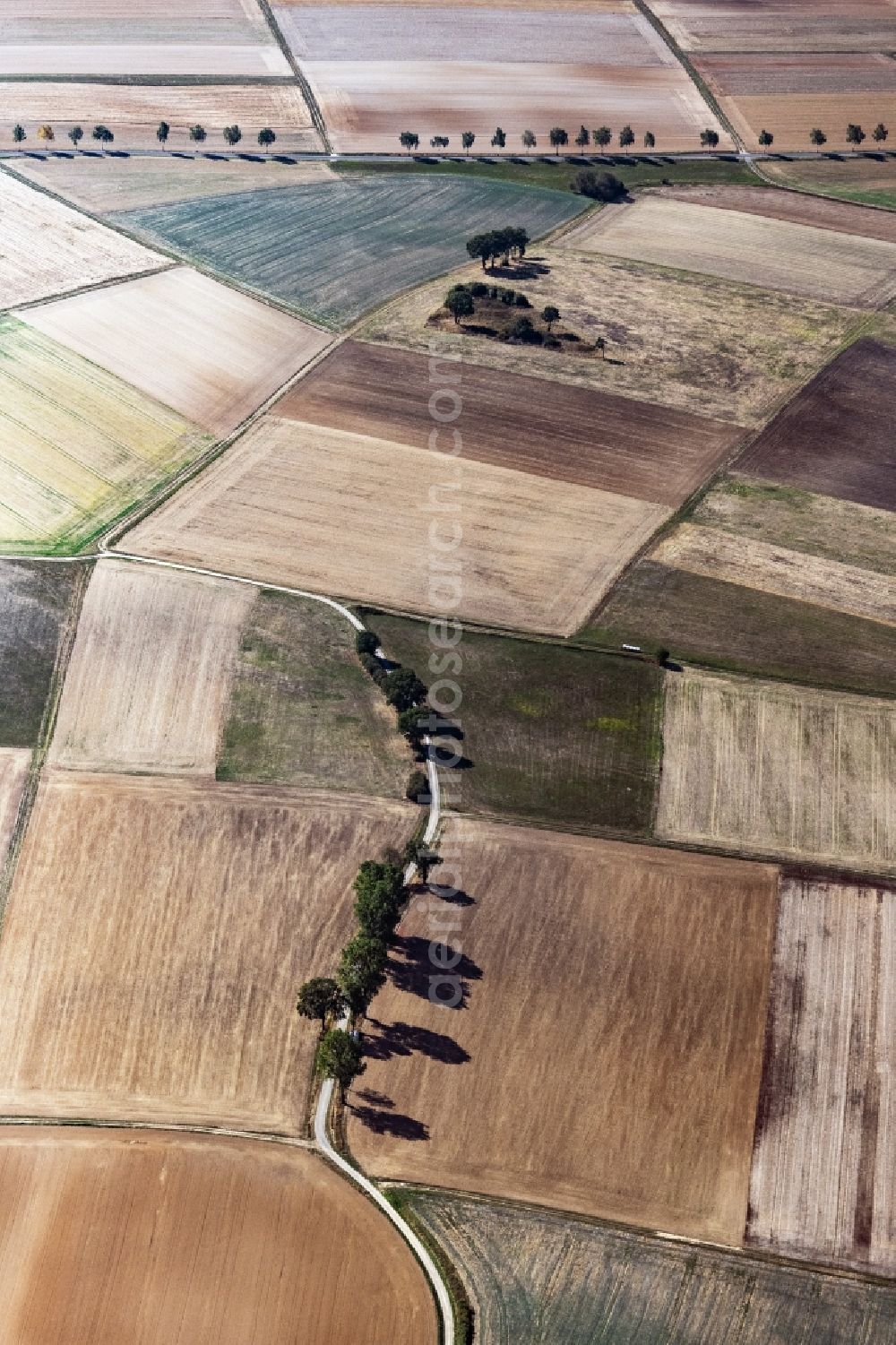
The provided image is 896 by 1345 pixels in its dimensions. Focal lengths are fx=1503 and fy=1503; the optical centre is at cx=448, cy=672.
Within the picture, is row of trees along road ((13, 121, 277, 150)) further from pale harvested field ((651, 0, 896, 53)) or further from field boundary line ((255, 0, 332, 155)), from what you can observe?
pale harvested field ((651, 0, 896, 53))

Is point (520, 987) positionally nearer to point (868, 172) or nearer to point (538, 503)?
point (538, 503)

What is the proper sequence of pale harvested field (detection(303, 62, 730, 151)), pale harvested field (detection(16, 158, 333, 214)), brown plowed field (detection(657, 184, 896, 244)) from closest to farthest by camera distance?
pale harvested field (detection(16, 158, 333, 214)), brown plowed field (detection(657, 184, 896, 244)), pale harvested field (detection(303, 62, 730, 151))

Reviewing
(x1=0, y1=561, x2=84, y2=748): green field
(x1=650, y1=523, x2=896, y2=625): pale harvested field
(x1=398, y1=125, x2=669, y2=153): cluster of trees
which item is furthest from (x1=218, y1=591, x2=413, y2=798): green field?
(x1=398, y1=125, x2=669, y2=153): cluster of trees

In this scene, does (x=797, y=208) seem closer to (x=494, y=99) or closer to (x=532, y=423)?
(x=494, y=99)

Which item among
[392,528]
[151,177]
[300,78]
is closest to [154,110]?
[151,177]

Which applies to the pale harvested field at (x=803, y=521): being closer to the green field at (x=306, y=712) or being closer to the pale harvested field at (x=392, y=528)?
the pale harvested field at (x=392, y=528)

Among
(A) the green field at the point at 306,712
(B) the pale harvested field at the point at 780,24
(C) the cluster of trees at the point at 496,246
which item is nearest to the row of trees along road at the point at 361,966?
(A) the green field at the point at 306,712
